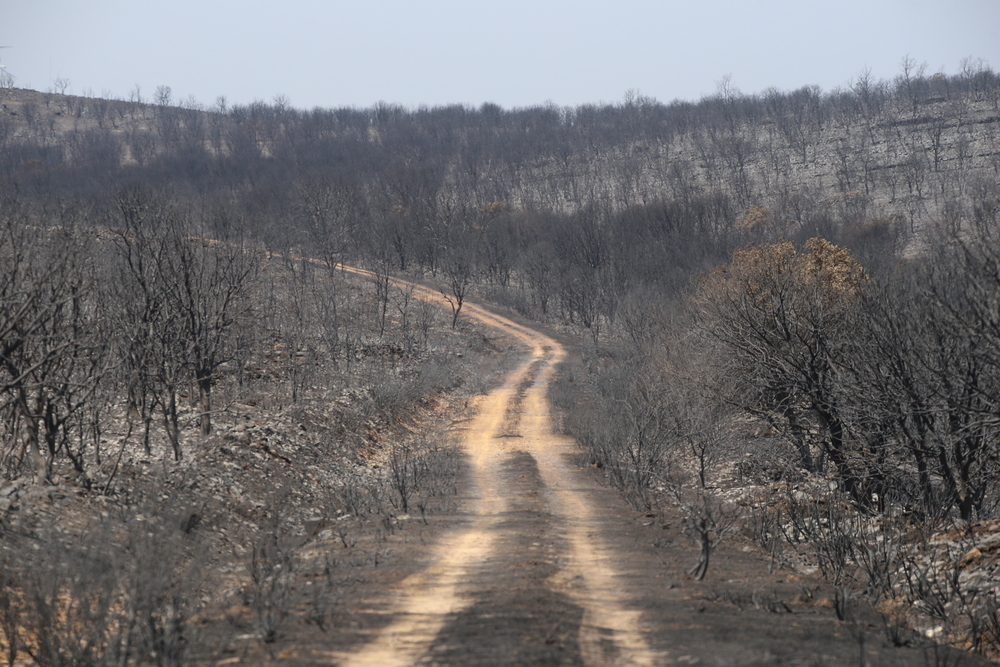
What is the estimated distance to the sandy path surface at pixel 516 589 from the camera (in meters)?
6.46

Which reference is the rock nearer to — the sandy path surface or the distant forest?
the distant forest

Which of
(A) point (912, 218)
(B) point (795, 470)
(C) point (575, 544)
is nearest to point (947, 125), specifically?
(A) point (912, 218)

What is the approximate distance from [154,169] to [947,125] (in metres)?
121

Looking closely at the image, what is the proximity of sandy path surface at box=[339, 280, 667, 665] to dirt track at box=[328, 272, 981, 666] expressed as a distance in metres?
0.02

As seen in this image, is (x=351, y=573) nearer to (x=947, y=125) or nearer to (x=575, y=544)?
(x=575, y=544)

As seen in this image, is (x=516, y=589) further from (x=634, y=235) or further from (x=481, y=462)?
(x=634, y=235)

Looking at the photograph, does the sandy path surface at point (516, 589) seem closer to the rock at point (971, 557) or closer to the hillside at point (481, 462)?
the hillside at point (481, 462)

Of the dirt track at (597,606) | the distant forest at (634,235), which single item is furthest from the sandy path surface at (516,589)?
the distant forest at (634,235)

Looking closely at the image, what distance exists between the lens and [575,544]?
11852 mm

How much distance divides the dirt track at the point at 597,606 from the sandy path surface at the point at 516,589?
2 centimetres

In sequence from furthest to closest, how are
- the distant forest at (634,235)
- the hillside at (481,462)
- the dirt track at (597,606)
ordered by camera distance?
the distant forest at (634,235) → the hillside at (481,462) → the dirt track at (597,606)

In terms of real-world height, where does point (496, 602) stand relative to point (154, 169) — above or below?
below

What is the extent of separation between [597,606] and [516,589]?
3.05 feet

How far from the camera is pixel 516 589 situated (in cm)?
851
